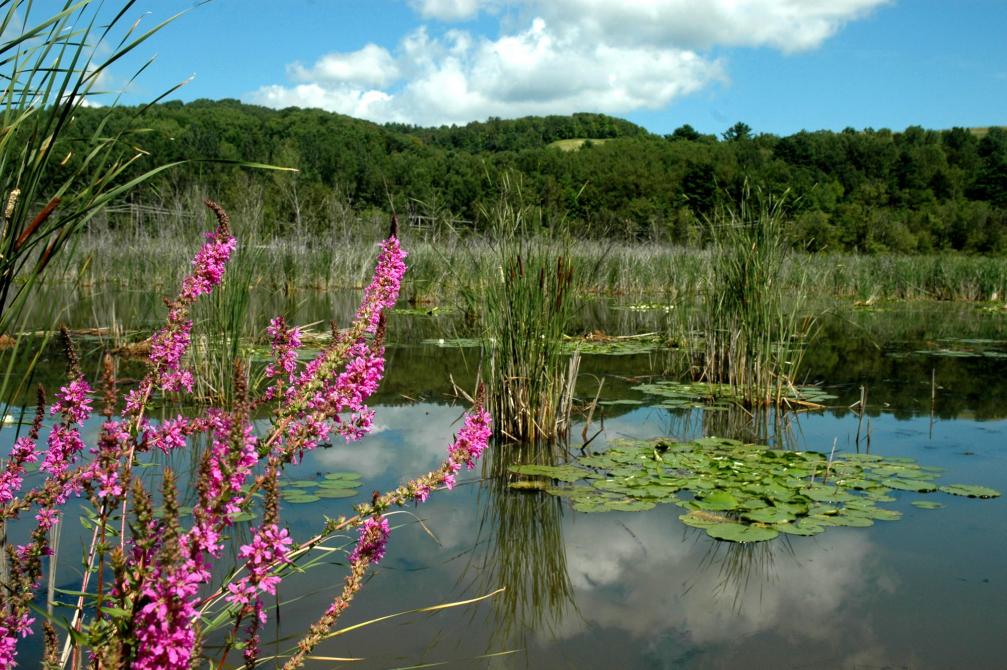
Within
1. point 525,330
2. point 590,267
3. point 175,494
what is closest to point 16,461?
point 175,494

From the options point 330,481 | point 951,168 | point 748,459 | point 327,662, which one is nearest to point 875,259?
point 748,459

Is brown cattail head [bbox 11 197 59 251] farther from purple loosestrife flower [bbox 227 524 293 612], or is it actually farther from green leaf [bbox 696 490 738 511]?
green leaf [bbox 696 490 738 511]

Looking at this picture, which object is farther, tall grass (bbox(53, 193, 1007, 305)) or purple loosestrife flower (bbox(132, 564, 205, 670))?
tall grass (bbox(53, 193, 1007, 305))

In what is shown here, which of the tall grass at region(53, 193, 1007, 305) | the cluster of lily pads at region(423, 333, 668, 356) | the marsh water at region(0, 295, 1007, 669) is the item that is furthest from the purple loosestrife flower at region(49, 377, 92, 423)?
the tall grass at region(53, 193, 1007, 305)

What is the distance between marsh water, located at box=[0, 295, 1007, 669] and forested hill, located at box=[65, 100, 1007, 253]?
2457 centimetres

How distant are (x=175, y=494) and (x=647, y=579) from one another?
2262mm

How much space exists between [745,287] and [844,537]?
9.36 ft

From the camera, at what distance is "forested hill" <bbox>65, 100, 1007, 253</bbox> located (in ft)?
129

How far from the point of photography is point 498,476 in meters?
4.46

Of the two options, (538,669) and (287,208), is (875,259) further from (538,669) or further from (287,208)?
(538,669)

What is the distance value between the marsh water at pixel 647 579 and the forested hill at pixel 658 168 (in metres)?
24.6

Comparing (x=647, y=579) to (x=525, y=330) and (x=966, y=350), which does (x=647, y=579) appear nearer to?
(x=525, y=330)

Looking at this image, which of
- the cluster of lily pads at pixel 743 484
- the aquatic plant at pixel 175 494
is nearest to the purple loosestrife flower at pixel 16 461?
the aquatic plant at pixel 175 494

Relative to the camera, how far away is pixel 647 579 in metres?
3.09
